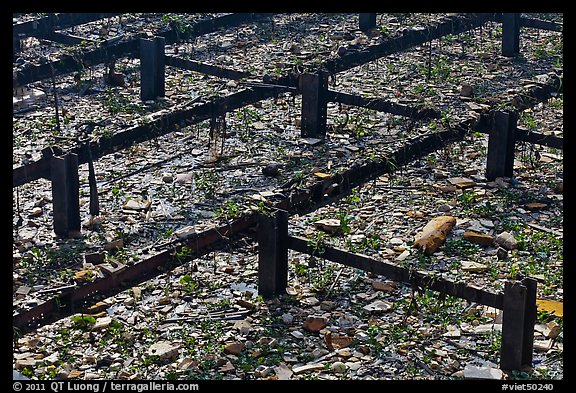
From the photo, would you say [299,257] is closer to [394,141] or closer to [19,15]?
[394,141]

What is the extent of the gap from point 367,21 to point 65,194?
23.0ft

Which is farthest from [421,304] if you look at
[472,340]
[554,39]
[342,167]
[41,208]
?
[554,39]

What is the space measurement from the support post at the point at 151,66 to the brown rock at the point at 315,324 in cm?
521

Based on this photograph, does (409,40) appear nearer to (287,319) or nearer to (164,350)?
(287,319)

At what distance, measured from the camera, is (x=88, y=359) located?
721cm

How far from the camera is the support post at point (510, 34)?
13742 millimetres

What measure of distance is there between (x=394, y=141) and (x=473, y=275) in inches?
119

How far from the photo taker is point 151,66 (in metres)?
12.1

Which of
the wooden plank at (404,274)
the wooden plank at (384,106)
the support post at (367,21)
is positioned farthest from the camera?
the support post at (367,21)

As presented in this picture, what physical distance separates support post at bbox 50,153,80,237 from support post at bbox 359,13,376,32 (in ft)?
22.5

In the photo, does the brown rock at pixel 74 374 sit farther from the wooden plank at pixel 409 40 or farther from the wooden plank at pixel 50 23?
the wooden plank at pixel 50 23

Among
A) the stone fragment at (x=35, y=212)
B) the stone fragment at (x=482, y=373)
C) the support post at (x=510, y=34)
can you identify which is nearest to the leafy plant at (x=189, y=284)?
the stone fragment at (x=35, y=212)

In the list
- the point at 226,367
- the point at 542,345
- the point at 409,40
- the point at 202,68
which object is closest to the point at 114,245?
the point at 226,367
